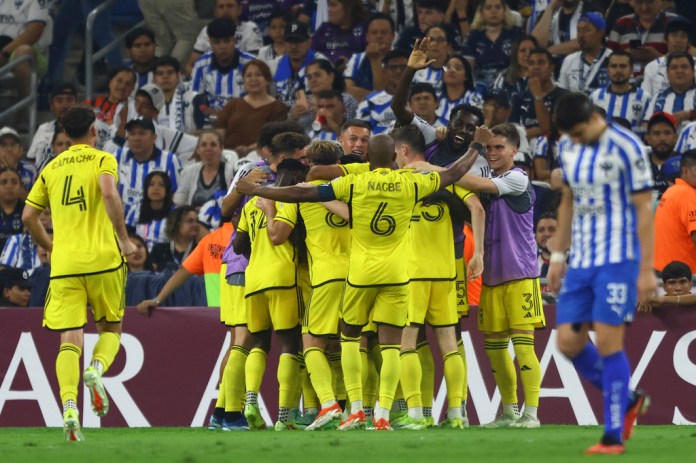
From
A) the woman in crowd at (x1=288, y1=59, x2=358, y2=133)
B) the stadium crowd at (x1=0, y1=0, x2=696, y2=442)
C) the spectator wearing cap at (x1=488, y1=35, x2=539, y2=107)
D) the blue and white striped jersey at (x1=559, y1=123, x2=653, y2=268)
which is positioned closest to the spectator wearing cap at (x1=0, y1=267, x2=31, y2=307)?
the stadium crowd at (x1=0, y1=0, x2=696, y2=442)

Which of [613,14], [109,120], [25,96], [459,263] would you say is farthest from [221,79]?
[459,263]

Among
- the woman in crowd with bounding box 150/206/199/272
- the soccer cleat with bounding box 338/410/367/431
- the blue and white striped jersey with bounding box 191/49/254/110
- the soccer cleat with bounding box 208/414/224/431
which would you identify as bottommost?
the soccer cleat with bounding box 208/414/224/431

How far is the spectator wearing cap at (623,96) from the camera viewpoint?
16953 millimetres

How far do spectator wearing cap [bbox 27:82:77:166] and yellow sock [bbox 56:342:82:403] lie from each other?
808 cm

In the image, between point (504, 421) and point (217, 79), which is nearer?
point (504, 421)

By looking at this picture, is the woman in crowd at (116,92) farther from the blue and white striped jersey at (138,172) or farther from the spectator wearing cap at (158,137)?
the blue and white striped jersey at (138,172)

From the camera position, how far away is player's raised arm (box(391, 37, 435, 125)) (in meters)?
11.9

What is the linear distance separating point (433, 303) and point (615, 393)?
130 inches

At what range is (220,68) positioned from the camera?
19250 mm

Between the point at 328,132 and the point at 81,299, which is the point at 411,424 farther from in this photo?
the point at 328,132

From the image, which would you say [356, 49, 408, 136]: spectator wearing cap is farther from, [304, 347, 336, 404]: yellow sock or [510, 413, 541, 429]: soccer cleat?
[304, 347, 336, 404]: yellow sock

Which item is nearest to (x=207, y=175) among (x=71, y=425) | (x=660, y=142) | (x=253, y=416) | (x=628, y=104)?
(x=628, y=104)

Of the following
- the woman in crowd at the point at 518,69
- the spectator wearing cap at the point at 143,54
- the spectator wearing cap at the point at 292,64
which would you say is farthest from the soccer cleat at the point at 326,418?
the spectator wearing cap at the point at 143,54

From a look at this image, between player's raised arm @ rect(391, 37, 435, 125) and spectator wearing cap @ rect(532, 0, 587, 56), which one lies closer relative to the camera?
player's raised arm @ rect(391, 37, 435, 125)
